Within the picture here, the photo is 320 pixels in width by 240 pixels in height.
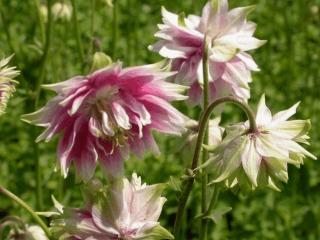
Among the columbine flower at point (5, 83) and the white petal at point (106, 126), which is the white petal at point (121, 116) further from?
the columbine flower at point (5, 83)

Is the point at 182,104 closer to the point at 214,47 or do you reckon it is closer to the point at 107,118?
the point at 214,47

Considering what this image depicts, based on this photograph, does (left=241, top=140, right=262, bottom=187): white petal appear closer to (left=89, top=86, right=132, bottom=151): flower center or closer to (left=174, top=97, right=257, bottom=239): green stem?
(left=174, top=97, right=257, bottom=239): green stem

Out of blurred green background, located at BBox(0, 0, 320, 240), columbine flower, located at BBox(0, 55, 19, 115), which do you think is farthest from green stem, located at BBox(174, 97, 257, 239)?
blurred green background, located at BBox(0, 0, 320, 240)

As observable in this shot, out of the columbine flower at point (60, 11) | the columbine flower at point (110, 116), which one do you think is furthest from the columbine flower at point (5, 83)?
the columbine flower at point (60, 11)

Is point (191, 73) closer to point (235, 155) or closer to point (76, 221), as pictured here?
point (235, 155)

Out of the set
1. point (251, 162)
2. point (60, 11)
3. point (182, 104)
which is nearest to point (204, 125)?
point (251, 162)

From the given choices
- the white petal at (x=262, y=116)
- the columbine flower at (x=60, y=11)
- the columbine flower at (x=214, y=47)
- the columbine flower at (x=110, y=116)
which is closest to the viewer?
the columbine flower at (x=110, y=116)
